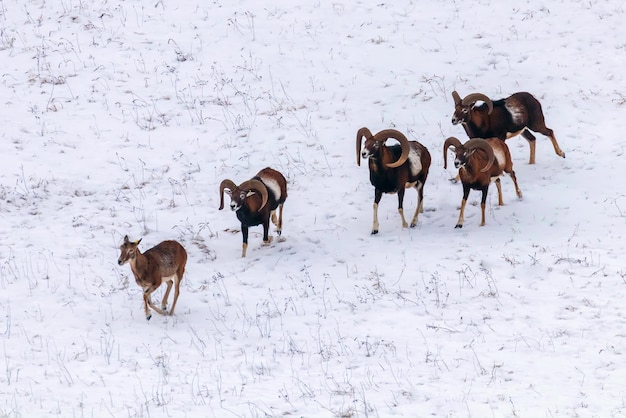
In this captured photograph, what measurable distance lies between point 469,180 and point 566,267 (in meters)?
2.91

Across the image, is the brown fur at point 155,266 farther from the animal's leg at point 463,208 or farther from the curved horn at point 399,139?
the animal's leg at point 463,208

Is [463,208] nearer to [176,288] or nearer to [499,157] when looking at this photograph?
[499,157]

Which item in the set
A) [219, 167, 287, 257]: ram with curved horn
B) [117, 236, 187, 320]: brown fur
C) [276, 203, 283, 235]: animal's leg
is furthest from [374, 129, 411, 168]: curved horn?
[117, 236, 187, 320]: brown fur

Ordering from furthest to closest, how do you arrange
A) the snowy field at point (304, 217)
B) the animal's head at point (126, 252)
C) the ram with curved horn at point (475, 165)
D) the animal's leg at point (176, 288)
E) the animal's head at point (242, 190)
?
the ram with curved horn at point (475, 165), the animal's head at point (242, 190), the animal's leg at point (176, 288), the animal's head at point (126, 252), the snowy field at point (304, 217)

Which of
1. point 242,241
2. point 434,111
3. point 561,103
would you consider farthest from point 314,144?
point 561,103

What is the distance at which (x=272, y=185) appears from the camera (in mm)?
15984

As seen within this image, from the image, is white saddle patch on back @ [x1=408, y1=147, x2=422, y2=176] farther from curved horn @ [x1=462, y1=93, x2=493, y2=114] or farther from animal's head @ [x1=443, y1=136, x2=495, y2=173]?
curved horn @ [x1=462, y1=93, x2=493, y2=114]

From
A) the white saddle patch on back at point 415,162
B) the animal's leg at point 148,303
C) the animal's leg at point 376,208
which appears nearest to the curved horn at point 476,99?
the white saddle patch on back at point 415,162

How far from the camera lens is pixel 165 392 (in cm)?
1064

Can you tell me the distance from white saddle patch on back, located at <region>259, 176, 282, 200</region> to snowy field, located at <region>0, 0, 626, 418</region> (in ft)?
2.69

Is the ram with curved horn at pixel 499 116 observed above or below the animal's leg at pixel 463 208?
above

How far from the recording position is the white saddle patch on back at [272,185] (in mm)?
15938

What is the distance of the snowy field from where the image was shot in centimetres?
1083

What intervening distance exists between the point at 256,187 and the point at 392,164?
2.51 meters
